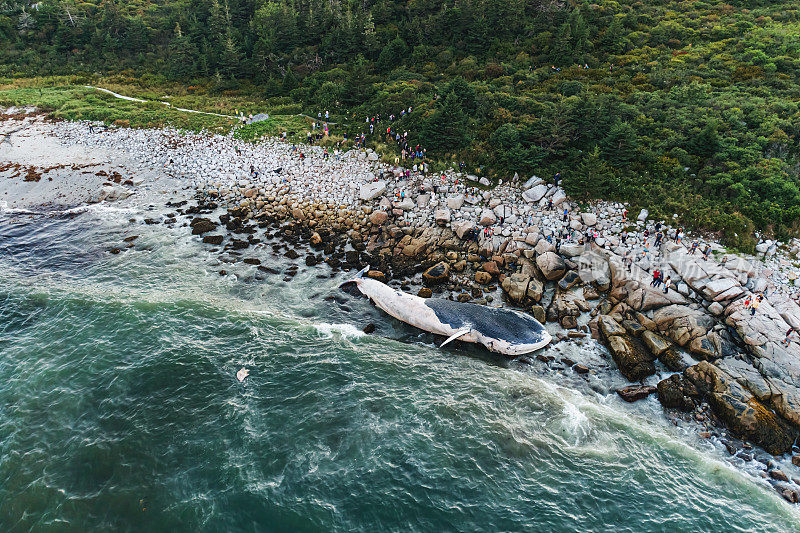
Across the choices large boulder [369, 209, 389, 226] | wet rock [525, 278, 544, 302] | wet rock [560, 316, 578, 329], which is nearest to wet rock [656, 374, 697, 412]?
wet rock [560, 316, 578, 329]

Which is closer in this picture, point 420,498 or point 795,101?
point 420,498

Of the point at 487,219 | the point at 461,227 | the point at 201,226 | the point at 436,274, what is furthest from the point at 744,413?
the point at 201,226

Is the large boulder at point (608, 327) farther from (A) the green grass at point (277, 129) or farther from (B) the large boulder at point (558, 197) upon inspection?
(A) the green grass at point (277, 129)

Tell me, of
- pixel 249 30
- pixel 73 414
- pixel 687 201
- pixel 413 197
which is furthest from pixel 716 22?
pixel 73 414

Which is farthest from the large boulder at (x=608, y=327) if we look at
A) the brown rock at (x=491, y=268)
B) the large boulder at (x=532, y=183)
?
the large boulder at (x=532, y=183)

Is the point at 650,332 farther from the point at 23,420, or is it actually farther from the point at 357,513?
the point at 23,420

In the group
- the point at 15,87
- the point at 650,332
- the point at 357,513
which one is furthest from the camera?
the point at 15,87

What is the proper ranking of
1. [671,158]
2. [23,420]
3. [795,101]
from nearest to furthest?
[23,420]
[671,158]
[795,101]
